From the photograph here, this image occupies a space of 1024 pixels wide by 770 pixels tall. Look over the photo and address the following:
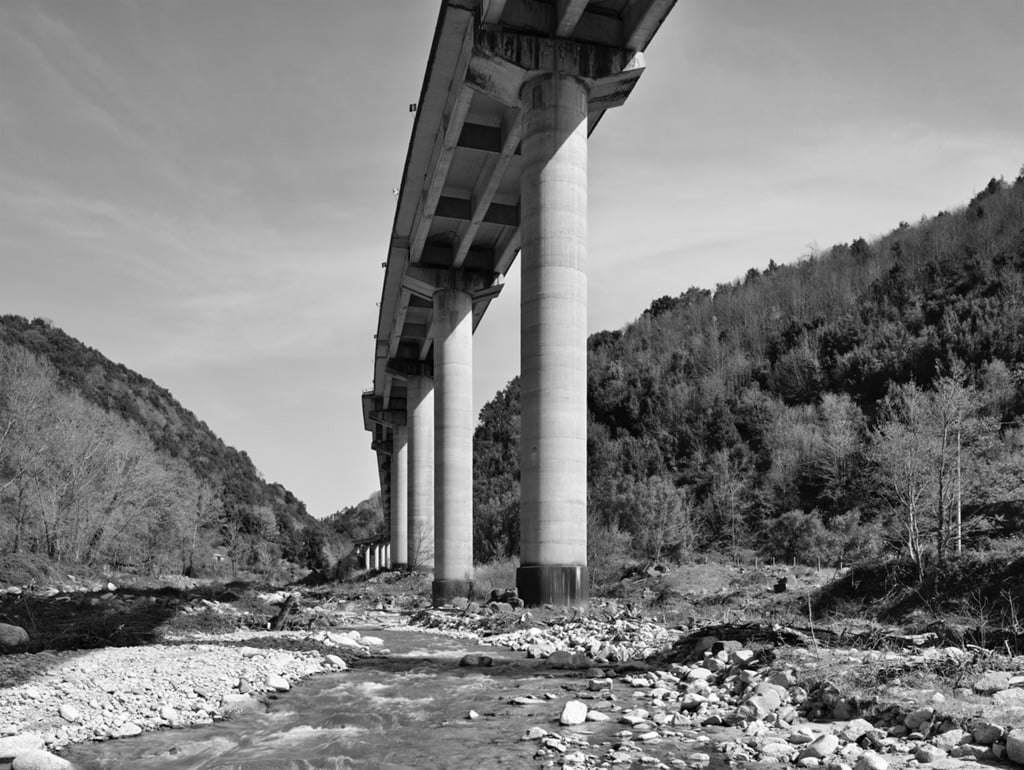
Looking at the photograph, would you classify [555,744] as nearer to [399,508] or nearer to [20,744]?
[20,744]

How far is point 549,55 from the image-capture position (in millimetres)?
23203

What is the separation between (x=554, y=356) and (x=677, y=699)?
12362 millimetres

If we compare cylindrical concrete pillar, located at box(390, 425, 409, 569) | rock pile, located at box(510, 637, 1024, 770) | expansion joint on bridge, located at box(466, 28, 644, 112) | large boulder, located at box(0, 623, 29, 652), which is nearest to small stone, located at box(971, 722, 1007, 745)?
rock pile, located at box(510, 637, 1024, 770)

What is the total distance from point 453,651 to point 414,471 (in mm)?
33071

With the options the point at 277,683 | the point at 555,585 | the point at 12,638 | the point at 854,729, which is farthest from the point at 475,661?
the point at 854,729

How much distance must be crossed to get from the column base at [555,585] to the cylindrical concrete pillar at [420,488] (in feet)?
95.5

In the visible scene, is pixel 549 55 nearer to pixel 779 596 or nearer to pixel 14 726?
pixel 779 596

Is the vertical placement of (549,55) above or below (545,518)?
above

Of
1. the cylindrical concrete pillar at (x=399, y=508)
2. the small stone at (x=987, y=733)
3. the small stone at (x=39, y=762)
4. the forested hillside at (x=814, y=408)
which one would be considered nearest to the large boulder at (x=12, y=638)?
the small stone at (x=39, y=762)

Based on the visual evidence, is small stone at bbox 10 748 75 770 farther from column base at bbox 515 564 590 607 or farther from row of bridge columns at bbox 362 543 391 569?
row of bridge columns at bbox 362 543 391 569

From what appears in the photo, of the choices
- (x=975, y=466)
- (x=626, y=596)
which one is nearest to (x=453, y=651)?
(x=626, y=596)

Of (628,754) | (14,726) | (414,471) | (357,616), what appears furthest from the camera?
(414,471)

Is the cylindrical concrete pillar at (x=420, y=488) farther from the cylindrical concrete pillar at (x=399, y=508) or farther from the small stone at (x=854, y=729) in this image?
the small stone at (x=854, y=729)

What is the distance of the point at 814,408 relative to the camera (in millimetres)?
77750
